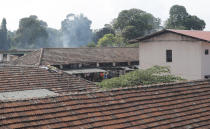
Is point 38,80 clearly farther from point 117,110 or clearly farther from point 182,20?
point 182,20

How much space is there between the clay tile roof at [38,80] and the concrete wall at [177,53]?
30.4 ft

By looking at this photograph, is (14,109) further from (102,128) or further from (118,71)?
(118,71)

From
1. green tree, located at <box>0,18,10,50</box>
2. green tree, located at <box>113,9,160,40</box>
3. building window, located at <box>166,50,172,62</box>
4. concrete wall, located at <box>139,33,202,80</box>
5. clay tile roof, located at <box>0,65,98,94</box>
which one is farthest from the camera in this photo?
green tree, located at <box>0,18,10,50</box>

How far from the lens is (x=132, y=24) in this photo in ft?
201

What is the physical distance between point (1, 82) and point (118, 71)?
20163 mm

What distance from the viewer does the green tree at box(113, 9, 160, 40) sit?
58.0m

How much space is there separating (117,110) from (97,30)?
260ft

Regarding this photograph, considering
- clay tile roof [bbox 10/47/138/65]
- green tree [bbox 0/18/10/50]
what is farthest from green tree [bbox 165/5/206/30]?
green tree [bbox 0/18/10/50]

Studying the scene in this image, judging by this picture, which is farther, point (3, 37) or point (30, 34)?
point (30, 34)

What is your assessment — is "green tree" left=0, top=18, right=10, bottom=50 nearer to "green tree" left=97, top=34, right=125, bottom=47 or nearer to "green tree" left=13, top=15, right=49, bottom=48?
"green tree" left=13, top=15, right=49, bottom=48

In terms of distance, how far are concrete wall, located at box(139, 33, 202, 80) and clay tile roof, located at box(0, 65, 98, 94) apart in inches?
365

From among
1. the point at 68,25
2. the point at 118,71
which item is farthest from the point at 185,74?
the point at 68,25

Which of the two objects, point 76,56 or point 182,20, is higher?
point 182,20

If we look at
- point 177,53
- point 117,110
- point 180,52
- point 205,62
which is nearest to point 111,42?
point 177,53
